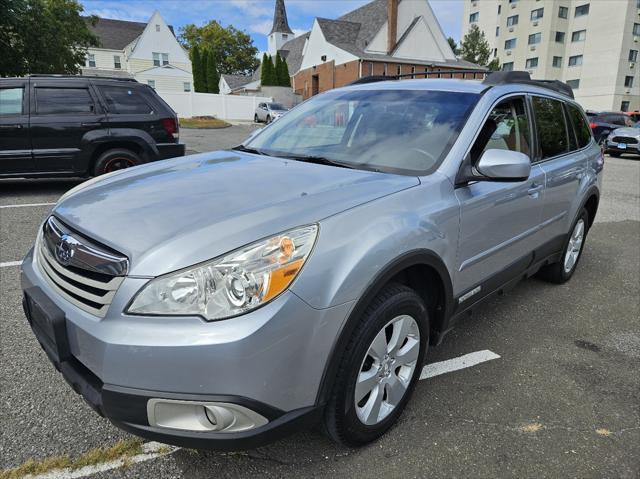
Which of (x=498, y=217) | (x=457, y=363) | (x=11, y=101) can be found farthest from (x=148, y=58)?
(x=457, y=363)

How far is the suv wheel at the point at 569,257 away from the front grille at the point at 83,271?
12.8ft

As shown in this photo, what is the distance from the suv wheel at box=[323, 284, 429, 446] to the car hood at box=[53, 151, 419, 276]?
506mm

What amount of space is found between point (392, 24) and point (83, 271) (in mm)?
46969

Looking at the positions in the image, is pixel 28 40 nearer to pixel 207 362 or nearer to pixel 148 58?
pixel 207 362

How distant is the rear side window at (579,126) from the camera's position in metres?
4.32

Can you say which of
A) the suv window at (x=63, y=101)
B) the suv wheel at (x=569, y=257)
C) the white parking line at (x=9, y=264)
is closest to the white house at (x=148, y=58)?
the suv window at (x=63, y=101)

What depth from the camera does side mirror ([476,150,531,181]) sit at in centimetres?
249

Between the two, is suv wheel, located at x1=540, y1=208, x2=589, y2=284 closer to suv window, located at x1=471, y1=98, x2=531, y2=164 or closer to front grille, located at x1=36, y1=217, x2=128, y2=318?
suv window, located at x1=471, y1=98, x2=531, y2=164

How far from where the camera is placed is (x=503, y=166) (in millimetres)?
2490

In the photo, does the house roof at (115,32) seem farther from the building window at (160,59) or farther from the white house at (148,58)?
the building window at (160,59)

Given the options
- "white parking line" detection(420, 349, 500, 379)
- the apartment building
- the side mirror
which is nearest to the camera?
the side mirror

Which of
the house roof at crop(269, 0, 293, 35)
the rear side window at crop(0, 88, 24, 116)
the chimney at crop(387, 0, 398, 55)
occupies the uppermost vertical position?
the house roof at crop(269, 0, 293, 35)

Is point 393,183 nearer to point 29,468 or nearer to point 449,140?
point 449,140

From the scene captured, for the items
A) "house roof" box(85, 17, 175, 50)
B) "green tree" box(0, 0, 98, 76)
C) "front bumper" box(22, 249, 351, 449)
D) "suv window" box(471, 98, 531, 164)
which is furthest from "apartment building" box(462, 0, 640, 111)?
"front bumper" box(22, 249, 351, 449)
